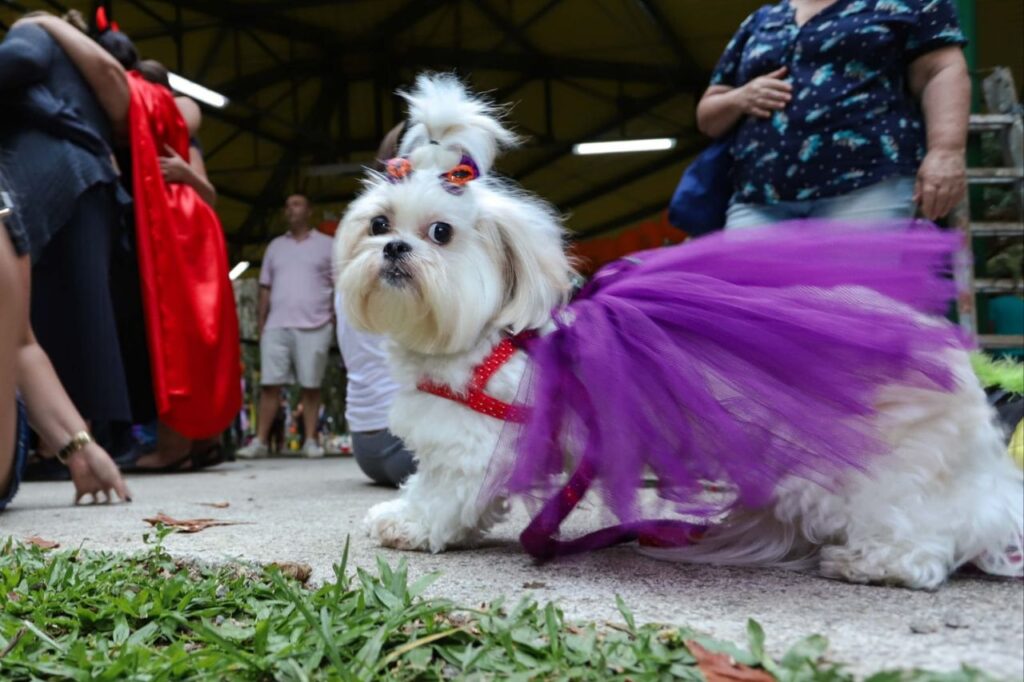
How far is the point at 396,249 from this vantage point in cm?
161

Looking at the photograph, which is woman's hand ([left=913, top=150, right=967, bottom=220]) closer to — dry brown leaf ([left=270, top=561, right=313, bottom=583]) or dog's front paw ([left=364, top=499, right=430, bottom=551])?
dog's front paw ([left=364, top=499, right=430, bottom=551])

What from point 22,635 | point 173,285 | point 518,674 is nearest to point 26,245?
point 22,635

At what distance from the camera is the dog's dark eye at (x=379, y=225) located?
1688 mm

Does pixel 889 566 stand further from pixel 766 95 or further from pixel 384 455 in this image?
pixel 384 455

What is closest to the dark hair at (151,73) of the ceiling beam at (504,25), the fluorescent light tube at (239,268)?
the ceiling beam at (504,25)

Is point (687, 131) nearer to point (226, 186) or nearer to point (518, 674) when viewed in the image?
point (226, 186)

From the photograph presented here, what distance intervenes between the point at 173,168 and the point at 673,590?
10.7 ft

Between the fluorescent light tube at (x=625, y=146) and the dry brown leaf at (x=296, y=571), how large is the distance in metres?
10.1

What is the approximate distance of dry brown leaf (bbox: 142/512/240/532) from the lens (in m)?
2.00

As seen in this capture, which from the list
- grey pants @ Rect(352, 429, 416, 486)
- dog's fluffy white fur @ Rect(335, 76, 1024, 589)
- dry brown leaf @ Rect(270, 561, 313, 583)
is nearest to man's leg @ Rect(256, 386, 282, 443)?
grey pants @ Rect(352, 429, 416, 486)

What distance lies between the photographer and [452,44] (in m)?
9.91

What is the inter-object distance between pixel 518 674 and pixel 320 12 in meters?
9.52

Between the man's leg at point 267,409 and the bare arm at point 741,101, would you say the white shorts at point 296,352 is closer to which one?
the man's leg at point 267,409

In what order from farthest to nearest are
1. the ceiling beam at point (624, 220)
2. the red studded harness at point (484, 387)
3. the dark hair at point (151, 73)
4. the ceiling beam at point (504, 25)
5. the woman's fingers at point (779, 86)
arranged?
1. the ceiling beam at point (624, 220)
2. the ceiling beam at point (504, 25)
3. the dark hair at point (151, 73)
4. the woman's fingers at point (779, 86)
5. the red studded harness at point (484, 387)
